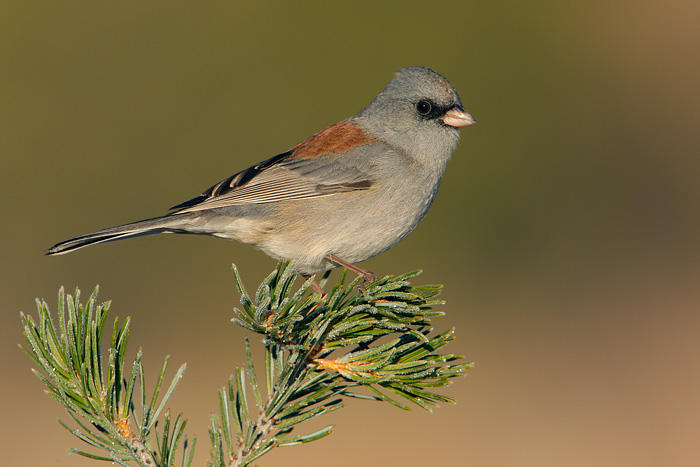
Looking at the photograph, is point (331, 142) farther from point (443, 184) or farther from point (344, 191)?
point (443, 184)

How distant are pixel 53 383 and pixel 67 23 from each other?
562cm

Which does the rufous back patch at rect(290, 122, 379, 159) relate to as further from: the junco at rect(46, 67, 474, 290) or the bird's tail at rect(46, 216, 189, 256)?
the bird's tail at rect(46, 216, 189, 256)

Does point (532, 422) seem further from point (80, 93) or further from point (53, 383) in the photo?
point (80, 93)

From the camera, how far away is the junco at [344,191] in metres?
2.91

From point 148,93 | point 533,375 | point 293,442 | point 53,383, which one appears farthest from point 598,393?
point 148,93

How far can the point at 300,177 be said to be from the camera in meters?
3.15

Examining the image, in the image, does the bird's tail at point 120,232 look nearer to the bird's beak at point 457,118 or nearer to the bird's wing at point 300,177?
the bird's wing at point 300,177

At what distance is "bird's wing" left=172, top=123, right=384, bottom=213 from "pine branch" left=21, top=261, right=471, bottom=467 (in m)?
1.15

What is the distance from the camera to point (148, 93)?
5965 millimetres

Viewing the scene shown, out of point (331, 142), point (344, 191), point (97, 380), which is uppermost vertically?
point (331, 142)

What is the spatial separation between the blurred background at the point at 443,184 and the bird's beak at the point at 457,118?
7.15ft

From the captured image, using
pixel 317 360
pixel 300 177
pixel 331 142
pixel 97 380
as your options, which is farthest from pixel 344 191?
pixel 97 380

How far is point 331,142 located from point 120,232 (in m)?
1.27

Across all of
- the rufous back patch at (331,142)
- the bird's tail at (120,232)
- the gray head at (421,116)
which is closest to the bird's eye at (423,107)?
the gray head at (421,116)
